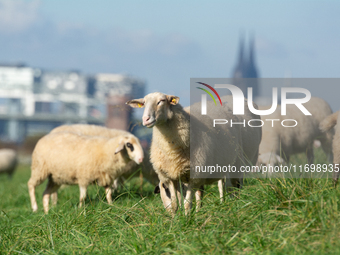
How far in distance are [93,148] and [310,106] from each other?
185 inches

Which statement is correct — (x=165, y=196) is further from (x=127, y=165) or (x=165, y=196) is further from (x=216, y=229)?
(x=127, y=165)

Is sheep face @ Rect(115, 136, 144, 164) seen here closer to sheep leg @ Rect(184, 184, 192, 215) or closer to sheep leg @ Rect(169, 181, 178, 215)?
sheep leg @ Rect(169, 181, 178, 215)

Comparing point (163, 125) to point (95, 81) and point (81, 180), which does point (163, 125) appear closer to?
point (81, 180)

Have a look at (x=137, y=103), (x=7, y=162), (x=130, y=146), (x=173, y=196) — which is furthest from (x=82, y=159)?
(x=7, y=162)

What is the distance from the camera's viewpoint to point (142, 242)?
11.1 feet

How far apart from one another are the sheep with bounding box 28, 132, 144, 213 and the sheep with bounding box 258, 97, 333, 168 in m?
2.97

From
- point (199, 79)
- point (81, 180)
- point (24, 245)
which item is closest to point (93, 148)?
point (81, 180)

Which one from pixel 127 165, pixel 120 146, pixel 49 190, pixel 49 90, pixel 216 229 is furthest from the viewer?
pixel 49 90

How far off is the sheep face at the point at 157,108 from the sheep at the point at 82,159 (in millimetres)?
2426

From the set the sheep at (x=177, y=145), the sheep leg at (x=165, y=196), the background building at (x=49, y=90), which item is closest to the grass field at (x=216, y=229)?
the sheep leg at (x=165, y=196)

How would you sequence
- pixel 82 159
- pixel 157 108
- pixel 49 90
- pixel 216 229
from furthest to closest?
pixel 49 90 < pixel 82 159 < pixel 157 108 < pixel 216 229

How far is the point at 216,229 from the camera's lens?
3.36 meters

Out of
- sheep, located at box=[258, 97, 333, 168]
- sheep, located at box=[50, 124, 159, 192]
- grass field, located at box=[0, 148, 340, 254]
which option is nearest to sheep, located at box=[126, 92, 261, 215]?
grass field, located at box=[0, 148, 340, 254]

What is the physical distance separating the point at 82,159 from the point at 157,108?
3.12 metres
